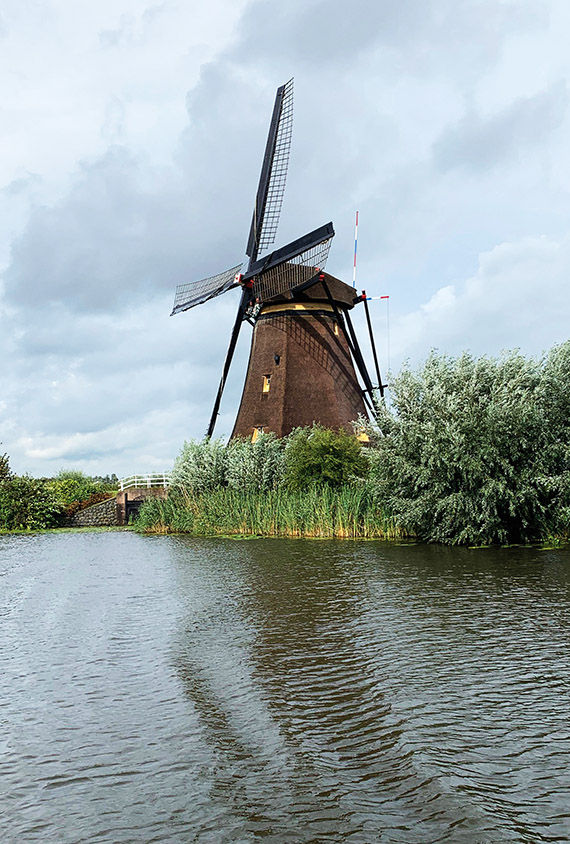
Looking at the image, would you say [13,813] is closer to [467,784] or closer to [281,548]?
[467,784]

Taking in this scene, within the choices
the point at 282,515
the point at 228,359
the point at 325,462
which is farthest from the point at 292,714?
the point at 228,359

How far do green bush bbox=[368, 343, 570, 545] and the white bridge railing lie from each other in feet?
64.5

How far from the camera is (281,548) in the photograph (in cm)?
1691

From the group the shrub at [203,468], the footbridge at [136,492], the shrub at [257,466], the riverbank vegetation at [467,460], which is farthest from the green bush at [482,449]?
the footbridge at [136,492]

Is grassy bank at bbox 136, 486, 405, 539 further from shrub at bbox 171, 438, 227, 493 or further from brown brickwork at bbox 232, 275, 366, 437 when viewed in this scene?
brown brickwork at bbox 232, 275, 366, 437

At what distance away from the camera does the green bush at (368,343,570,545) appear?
52.8 ft

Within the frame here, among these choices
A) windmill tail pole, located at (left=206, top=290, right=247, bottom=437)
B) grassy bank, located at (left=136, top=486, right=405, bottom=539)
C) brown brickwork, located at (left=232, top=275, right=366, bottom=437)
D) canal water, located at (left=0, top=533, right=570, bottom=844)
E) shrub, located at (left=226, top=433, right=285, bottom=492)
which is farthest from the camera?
windmill tail pole, located at (left=206, top=290, right=247, bottom=437)

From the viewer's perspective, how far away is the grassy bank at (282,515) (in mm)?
19109

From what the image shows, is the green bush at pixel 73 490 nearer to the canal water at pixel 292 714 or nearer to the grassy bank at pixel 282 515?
the grassy bank at pixel 282 515

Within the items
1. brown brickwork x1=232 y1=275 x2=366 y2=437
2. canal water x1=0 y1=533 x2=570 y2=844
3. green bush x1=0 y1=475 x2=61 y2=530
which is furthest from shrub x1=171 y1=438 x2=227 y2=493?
canal water x1=0 y1=533 x2=570 y2=844

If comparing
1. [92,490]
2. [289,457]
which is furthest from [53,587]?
[92,490]

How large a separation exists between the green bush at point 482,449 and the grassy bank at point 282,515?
1.64 metres

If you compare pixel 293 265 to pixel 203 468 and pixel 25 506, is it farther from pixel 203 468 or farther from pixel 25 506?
pixel 25 506

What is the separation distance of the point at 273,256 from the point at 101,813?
2763 centimetres
